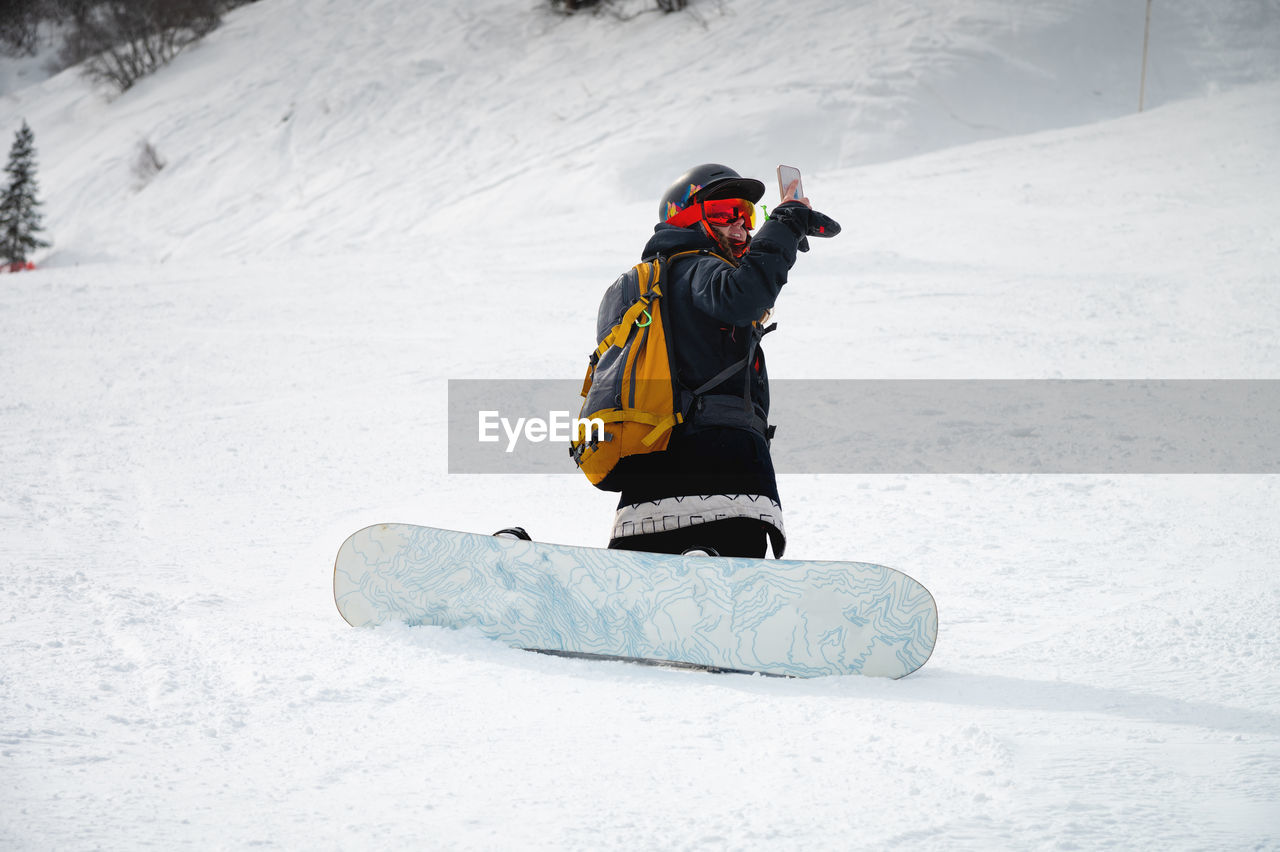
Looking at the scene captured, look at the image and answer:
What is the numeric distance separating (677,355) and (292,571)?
6.31 ft

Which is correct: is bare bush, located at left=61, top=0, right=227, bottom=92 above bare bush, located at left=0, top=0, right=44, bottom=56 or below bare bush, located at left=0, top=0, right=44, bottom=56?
below

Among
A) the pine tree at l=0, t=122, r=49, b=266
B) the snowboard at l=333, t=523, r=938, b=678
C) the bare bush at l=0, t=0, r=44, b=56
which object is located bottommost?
the snowboard at l=333, t=523, r=938, b=678

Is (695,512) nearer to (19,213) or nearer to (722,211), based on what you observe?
(722,211)

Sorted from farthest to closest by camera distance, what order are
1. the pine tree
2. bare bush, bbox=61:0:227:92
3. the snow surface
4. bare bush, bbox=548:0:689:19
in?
bare bush, bbox=61:0:227:92 < the pine tree < bare bush, bbox=548:0:689:19 < the snow surface

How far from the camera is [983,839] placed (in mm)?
1784

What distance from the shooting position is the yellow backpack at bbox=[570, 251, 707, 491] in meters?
2.66

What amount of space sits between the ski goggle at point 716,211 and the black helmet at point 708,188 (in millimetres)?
14

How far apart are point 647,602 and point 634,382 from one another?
1.96 ft

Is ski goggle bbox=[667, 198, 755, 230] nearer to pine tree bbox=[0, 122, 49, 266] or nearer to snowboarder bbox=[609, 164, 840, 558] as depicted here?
snowboarder bbox=[609, 164, 840, 558]

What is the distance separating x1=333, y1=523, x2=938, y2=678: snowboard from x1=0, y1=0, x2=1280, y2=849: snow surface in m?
0.09

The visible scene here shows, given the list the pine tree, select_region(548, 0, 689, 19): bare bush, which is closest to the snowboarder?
select_region(548, 0, 689, 19): bare bush

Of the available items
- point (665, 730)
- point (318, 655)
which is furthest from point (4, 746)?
point (665, 730)

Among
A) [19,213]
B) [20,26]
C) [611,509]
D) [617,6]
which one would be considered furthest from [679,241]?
[20,26]

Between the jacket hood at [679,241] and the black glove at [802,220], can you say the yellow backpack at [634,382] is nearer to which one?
the jacket hood at [679,241]
